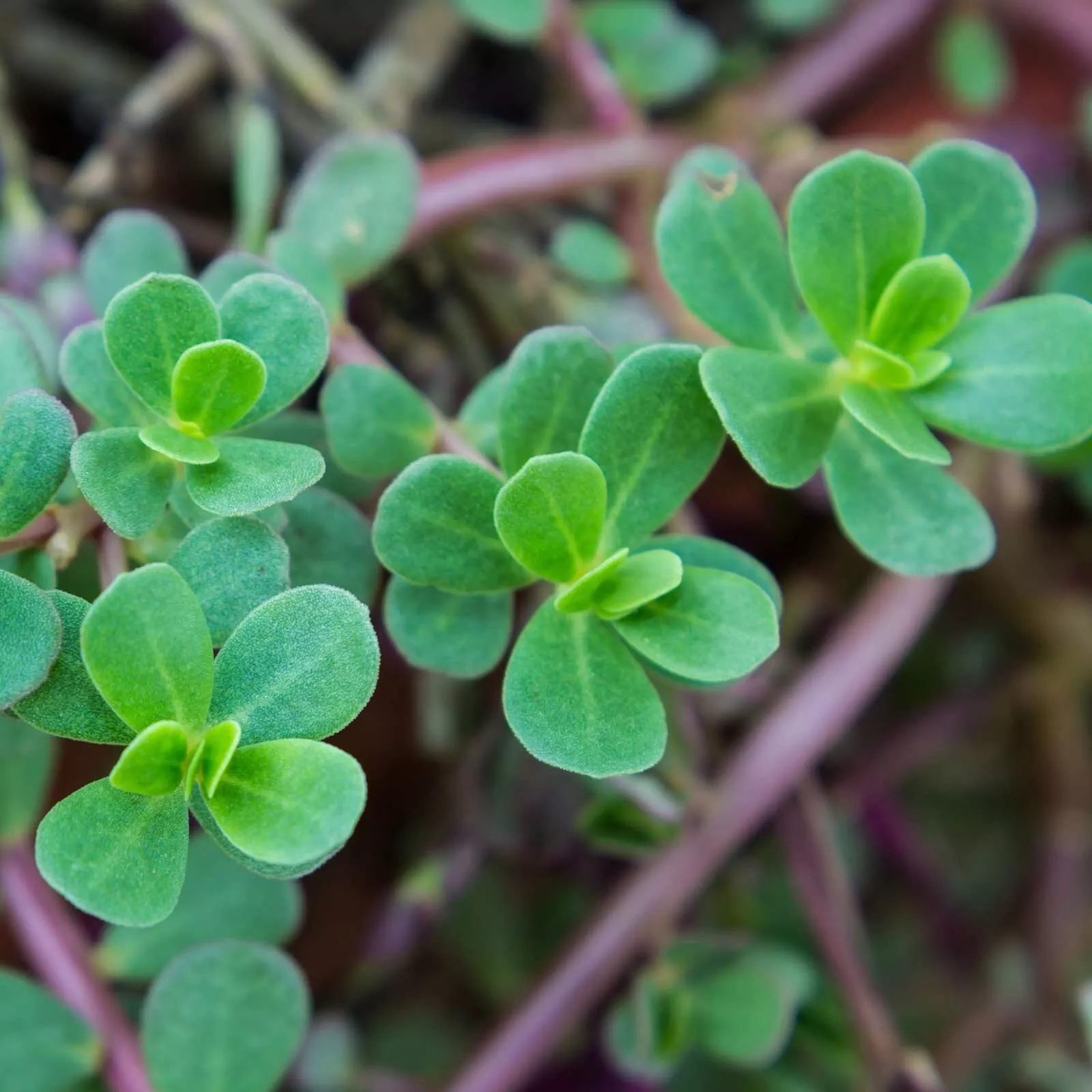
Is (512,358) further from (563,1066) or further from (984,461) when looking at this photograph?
(563,1066)

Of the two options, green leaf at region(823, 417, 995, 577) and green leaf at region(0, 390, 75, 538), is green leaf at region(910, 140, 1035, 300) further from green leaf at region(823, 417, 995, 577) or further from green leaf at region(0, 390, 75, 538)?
green leaf at region(0, 390, 75, 538)

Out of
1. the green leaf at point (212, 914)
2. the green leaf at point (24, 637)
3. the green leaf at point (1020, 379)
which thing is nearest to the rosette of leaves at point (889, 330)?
the green leaf at point (1020, 379)

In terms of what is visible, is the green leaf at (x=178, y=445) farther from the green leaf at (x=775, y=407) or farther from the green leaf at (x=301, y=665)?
the green leaf at (x=775, y=407)

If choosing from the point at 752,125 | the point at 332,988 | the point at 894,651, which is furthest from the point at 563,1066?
the point at 752,125

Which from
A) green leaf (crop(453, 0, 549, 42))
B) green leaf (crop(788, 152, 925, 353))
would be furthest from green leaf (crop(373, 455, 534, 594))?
green leaf (crop(453, 0, 549, 42))

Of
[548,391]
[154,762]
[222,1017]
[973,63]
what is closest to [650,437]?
[548,391]

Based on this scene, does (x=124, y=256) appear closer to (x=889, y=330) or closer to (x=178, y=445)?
(x=178, y=445)
